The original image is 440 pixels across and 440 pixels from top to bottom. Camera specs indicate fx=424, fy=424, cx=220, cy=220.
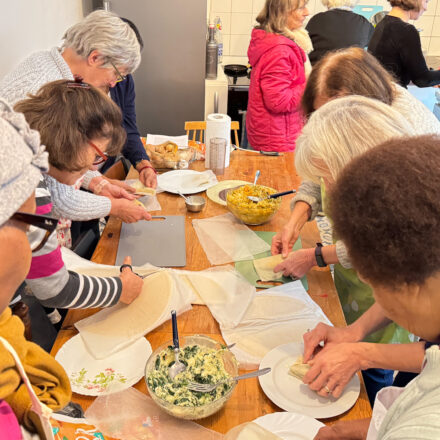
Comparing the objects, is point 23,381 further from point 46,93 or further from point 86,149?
point 46,93

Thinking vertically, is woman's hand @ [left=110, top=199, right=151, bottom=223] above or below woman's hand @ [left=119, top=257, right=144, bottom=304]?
below

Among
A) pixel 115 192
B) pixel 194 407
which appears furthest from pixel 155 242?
pixel 194 407

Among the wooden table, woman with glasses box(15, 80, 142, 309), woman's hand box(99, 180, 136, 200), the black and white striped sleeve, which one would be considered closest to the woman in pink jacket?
the wooden table

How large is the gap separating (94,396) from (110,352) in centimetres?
14

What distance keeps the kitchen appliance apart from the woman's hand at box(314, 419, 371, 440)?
3541 millimetres

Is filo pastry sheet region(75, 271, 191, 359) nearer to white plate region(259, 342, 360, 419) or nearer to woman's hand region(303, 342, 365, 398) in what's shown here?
white plate region(259, 342, 360, 419)

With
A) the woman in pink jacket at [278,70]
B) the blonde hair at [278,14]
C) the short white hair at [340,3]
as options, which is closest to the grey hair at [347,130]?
the woman in pink jacket at [278,70]

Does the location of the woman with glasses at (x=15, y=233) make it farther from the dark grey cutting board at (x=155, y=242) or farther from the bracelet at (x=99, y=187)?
the bracelet at (x=99, y=187)

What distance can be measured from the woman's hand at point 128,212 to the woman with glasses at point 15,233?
3.59ft

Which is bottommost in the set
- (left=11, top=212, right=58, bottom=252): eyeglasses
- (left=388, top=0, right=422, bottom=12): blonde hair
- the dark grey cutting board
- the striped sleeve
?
the dark grey cutting board

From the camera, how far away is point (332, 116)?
1271mm

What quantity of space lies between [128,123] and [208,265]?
4.87ft

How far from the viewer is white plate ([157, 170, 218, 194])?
2211 millimetres

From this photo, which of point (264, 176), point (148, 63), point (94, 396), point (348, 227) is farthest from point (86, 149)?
point (148, 63)
